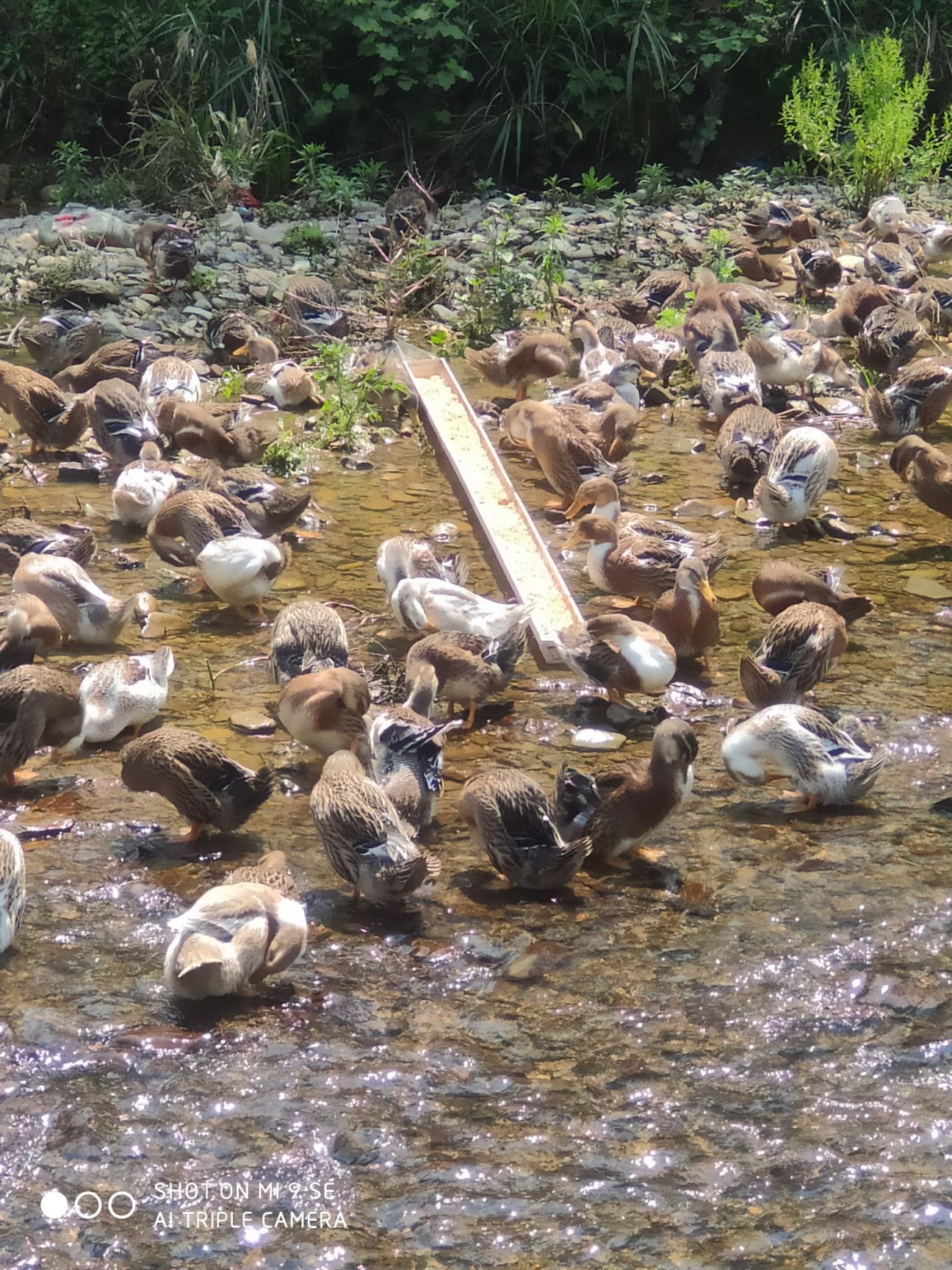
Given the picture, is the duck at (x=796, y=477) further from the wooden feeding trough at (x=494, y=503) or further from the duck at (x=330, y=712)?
the duck at (x=330, y=712)

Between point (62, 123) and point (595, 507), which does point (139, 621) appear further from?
point (62, 123)

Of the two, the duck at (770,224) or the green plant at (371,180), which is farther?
the green plant at (371,180)

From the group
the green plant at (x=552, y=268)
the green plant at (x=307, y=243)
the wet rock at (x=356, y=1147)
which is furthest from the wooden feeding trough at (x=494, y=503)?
the green plant at (x=307, y=243)

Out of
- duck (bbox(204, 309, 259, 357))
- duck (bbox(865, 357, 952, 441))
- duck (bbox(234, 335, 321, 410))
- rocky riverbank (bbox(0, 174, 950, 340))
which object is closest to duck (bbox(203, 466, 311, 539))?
duck (bbox(234, 335, 321, 410))

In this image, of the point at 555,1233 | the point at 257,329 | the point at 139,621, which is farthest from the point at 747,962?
the point at 257,329

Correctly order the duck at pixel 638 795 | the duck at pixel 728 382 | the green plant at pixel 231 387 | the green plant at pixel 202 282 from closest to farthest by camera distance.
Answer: the duck at pixel 638 795 → the duck at pixel 728 382 → the green plant at pixel 231 387 → the green plant at pixel 202 282

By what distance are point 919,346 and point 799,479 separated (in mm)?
2970

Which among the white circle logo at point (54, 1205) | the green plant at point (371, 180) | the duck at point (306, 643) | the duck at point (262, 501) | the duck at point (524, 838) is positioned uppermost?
the white circle logo at point (54, 1205)

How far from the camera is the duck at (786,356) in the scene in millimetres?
10023

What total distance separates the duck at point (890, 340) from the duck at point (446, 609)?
4.80 meters

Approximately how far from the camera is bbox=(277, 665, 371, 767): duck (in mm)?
5609

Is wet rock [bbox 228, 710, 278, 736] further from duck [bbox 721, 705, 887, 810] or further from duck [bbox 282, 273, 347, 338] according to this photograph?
duck [bbox 282, 273, 347, 338]

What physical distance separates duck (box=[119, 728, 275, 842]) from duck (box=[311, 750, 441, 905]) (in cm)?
35

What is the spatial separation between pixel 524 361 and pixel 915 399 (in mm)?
2591
